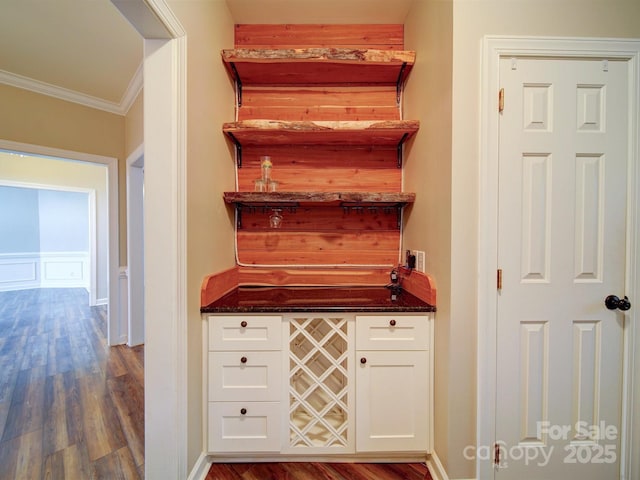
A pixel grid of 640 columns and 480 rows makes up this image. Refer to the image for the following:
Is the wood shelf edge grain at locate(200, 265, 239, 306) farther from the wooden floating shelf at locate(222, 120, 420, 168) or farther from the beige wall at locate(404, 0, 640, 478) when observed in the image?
the beige wall at locate(404, 0, 640, 478)

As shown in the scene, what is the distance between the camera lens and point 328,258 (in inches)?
71.6

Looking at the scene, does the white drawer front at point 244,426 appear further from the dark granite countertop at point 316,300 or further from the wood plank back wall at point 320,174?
the wood plank back wall at point 320,174

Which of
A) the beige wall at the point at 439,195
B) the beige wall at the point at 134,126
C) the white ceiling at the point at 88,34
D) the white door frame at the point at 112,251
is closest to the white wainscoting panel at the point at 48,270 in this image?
the white door frame at the point at 112,251

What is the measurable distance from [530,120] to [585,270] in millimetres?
770

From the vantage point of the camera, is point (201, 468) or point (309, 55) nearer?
point (201, 468)

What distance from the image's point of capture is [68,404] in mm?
1767

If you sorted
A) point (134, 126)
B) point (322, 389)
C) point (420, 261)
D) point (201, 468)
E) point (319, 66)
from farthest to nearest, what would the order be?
point (134, 126) < point (319, 66) < point (420, 261) < point (322, 389) < point (201, 468)

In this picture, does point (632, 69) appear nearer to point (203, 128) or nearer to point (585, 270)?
point (585, 270)

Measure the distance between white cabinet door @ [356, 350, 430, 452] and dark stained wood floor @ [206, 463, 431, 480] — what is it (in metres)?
0.11

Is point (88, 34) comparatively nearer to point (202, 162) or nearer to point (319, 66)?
point (202, 162)

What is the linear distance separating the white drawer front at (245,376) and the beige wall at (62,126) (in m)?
2.38

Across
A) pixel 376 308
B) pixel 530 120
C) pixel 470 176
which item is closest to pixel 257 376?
pixel 376 308

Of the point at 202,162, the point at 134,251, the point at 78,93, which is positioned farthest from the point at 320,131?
the point at 78,93

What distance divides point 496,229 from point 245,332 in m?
1.37
